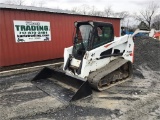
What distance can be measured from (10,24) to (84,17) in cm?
438

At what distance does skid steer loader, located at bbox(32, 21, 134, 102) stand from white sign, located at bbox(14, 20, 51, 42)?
102 inches

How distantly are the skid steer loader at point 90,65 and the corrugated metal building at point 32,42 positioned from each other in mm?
2302

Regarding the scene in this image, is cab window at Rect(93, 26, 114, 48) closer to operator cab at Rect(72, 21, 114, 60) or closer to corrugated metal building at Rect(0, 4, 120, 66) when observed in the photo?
→ operator cab at Rect(72, 21, 114, 60)

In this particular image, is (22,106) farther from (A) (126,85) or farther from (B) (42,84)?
(A) (126,85)

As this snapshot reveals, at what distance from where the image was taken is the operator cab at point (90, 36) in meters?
6.07

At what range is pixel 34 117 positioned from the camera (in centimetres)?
427

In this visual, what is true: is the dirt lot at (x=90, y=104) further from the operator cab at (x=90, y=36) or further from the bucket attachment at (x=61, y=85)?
the operator cab at (x=90, y=36)

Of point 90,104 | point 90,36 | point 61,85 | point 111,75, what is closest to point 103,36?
point 90,36

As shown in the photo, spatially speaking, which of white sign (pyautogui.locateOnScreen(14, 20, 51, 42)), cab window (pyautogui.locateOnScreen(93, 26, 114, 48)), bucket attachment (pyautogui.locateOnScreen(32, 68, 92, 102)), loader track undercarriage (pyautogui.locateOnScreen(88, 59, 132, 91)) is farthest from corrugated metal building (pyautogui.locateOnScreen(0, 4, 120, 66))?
loader track undercarriage (pyautogui.locateOnScreen(88, 59, 132, 91))

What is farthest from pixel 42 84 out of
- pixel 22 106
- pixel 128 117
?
pixel 128 117

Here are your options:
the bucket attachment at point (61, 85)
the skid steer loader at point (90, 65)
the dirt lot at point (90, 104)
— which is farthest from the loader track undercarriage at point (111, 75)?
the bucket attachment at point (61, 85)

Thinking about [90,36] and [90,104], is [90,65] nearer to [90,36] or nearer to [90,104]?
[90,36]

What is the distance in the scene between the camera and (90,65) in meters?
5.91

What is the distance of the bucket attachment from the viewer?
518cm
